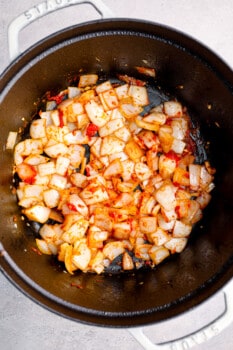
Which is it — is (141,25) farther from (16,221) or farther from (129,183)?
(16,221)

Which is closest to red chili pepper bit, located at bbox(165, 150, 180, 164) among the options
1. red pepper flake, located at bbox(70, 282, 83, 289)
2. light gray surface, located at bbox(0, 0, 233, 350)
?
light gray surface, located at bbox(0, 0, 233, 350)

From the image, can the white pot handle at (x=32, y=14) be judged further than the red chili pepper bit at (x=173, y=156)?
No

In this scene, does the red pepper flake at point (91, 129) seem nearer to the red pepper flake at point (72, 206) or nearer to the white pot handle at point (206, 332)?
the red pepper flake at point (72, 206)

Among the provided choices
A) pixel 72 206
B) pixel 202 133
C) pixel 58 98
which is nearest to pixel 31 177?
pixel 72 206

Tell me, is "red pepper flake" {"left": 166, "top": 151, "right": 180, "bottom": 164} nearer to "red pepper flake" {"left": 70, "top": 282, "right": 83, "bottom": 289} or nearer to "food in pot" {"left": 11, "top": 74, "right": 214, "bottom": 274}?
"food in pot" {"left": 11, "top": 74, "right": 214, "bottom": 274}

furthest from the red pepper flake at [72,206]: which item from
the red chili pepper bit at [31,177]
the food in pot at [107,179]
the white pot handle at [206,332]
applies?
the white pot handle at [206,332]

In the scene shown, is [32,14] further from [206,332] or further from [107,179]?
[206,332]
